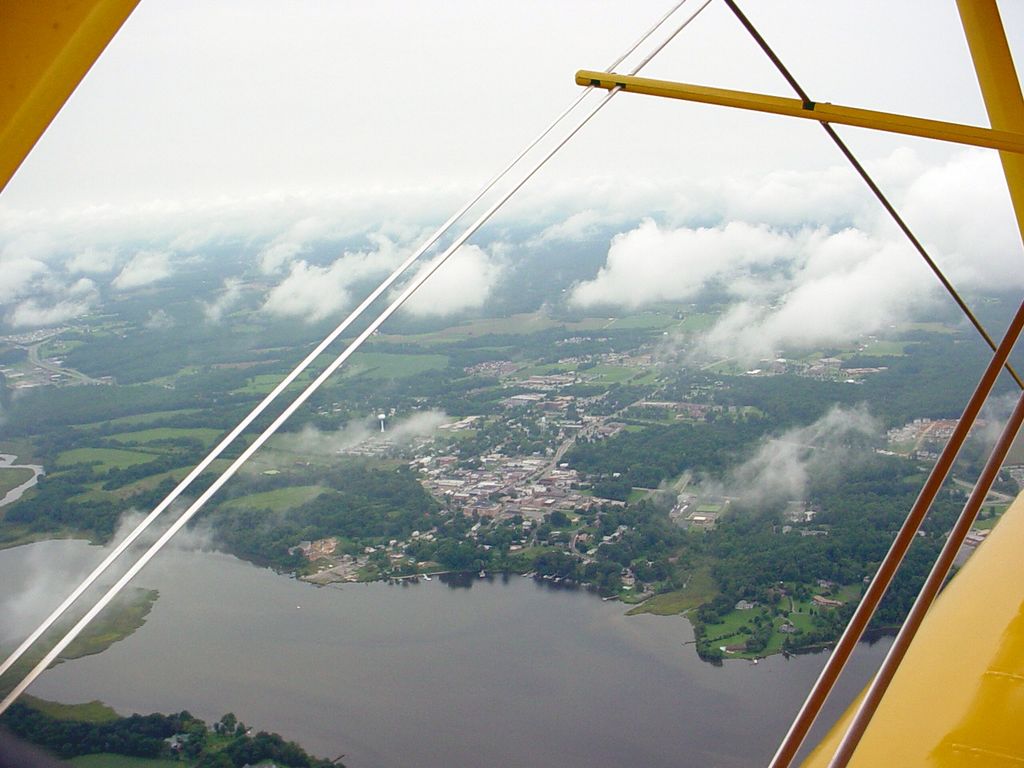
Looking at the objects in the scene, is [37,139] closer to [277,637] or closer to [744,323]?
[277,637]

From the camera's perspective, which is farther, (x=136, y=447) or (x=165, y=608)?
(x=136, y=447)

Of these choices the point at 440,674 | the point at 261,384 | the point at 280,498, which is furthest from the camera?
the point at 261,384

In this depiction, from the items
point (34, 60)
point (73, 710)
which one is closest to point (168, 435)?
point (73, 710)

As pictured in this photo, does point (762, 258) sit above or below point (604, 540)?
above

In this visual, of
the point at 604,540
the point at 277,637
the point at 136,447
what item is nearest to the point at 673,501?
the point at 604,540

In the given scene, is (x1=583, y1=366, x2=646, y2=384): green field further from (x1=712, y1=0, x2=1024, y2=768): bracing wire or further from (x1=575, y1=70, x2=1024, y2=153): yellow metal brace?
(x1=712, y1=0, x2=1024, y2=768): bracing wire

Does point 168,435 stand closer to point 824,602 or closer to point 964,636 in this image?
point 824,602

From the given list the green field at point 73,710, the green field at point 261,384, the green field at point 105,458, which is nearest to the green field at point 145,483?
the green field at point 105,458
